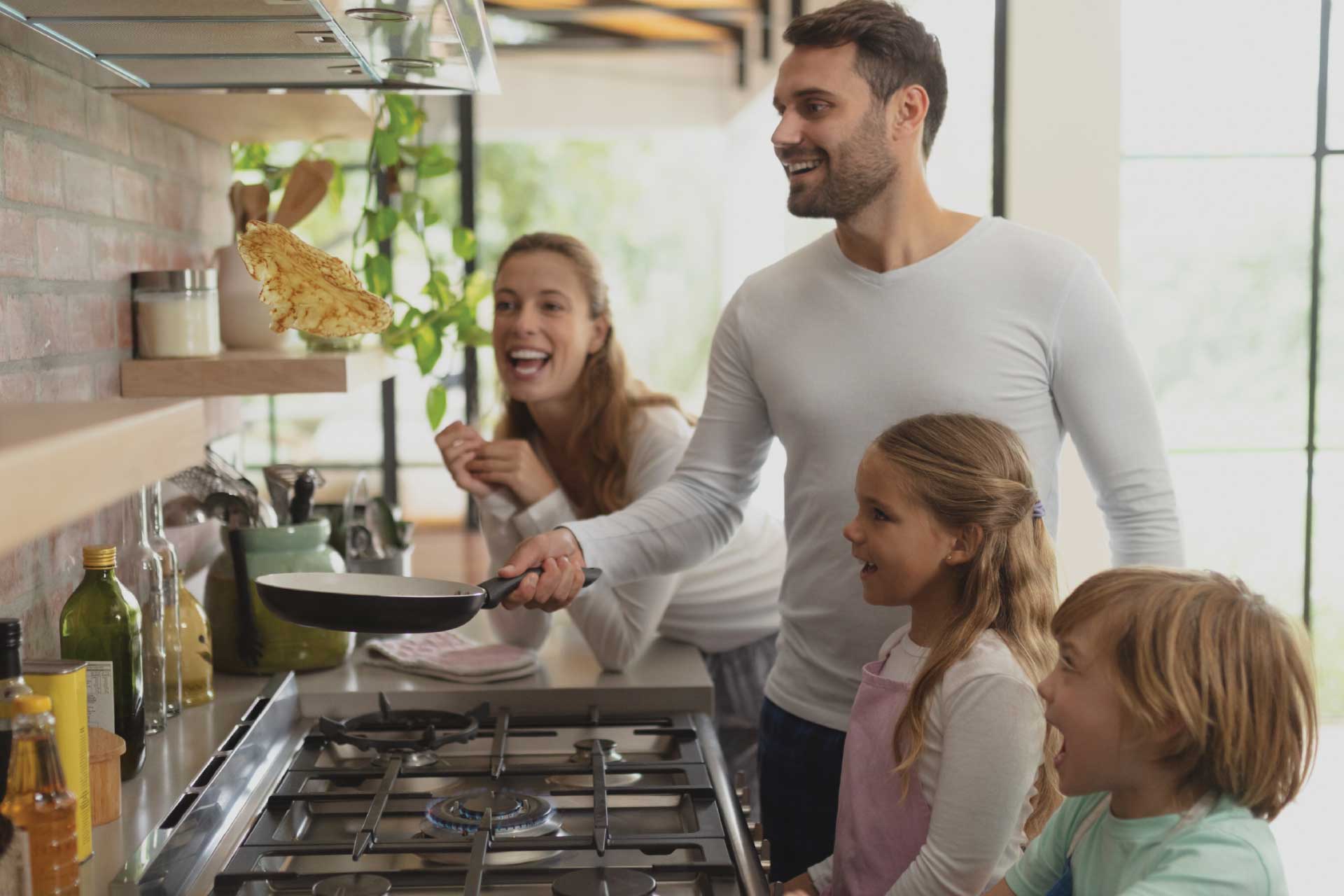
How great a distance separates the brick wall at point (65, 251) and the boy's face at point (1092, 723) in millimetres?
1027

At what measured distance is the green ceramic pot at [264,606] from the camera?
5.96 feet

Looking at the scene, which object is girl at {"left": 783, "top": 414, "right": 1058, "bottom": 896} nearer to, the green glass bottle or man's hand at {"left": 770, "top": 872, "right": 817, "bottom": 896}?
man's hand at {"left": 770, "top": 872, "right": 817, "bottom": 896}

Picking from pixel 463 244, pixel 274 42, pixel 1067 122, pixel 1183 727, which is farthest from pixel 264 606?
pixel 1067 122

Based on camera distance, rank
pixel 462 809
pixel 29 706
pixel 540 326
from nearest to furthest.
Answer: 1. pixel 29 706
2. pixel 462 809
3. pixel 540 326

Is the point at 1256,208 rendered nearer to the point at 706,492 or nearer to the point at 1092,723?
the point at 706,492

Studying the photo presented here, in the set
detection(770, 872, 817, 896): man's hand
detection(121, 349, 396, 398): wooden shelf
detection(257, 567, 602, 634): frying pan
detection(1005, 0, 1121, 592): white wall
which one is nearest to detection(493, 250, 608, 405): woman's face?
detection(121, 349, 396, 398): wooden shelf

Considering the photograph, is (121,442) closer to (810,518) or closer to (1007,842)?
(1007,842)

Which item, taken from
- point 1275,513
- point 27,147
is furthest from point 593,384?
point 1275,513

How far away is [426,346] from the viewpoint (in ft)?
8.52

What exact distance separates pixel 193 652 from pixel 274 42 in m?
0.80

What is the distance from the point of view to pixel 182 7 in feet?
3.88

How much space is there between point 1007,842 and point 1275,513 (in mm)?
2914

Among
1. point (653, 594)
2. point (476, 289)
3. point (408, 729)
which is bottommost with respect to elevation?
point (408, 729)

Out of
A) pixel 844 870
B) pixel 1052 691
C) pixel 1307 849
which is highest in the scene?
pixel 1052 691
